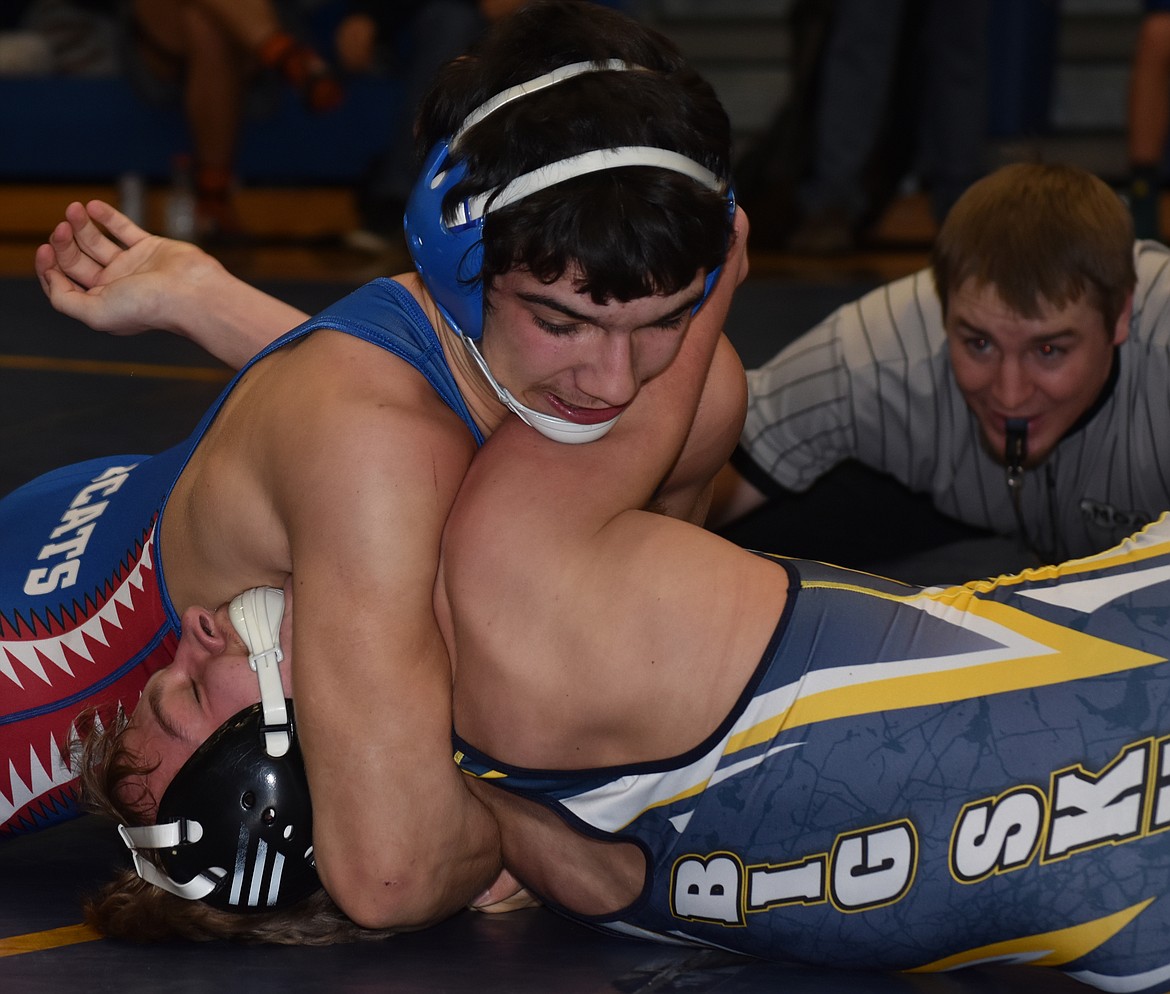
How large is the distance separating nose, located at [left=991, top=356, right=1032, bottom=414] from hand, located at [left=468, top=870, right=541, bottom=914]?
137 cm

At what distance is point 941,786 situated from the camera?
1715mm

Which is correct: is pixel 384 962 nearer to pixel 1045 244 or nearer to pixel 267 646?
pixel 267 646

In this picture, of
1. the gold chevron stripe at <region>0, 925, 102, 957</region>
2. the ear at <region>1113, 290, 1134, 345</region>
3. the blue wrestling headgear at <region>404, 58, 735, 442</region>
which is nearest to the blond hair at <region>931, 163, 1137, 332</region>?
the ear at <region>1113, 290, 1134, 345</region>

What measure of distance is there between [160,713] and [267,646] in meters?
0.17

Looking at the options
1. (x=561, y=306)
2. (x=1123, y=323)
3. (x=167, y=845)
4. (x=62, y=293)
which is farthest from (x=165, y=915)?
(x=1123, y=323)

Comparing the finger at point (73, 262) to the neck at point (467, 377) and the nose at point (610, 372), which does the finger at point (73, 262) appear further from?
the nose at point (610, 372)

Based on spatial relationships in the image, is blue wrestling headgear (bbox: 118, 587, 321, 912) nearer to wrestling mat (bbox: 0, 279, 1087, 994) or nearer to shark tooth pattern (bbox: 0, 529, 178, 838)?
wrestling mat (bbox: 0, 279, 1087, 994)

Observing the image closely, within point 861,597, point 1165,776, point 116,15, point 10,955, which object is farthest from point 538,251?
point 116,15

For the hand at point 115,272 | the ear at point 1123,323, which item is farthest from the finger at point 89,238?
the ear at point 1123,323

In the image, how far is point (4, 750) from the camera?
232cm

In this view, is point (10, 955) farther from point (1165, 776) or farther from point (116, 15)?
point (116, 15)

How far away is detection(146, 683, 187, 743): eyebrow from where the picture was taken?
6.57 feet

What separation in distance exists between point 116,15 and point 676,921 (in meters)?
7.32

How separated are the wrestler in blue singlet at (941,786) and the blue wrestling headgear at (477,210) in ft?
1.26
